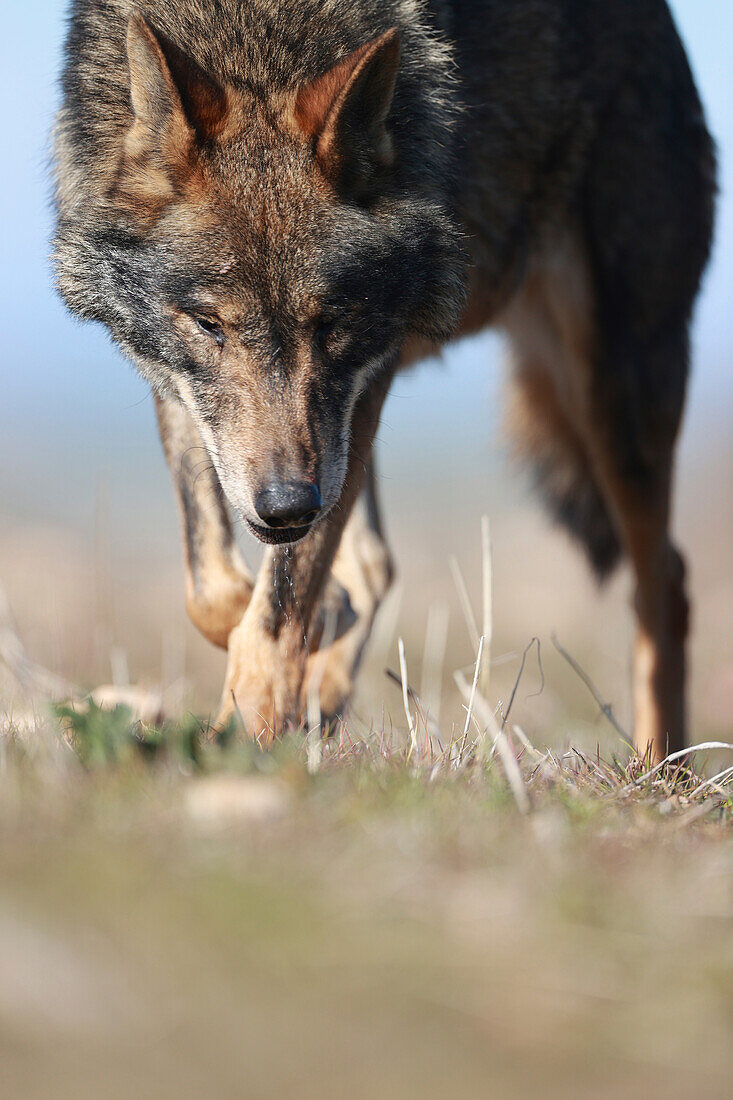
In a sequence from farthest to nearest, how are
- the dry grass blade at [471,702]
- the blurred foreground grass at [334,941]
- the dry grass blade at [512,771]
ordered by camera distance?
the dry grass blade at [471,702], the dry grass blade at [512,771], the blurred foreground grass at [334,941]

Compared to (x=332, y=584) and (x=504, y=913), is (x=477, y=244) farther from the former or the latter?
(x=504, y=913)

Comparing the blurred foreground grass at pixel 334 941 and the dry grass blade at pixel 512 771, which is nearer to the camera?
the blurred foreground grass at pixel 334 941

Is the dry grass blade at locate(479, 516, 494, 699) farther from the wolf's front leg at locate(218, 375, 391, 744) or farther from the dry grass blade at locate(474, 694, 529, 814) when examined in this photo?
the dry grass blade at locate(474, 694, 529, 814)

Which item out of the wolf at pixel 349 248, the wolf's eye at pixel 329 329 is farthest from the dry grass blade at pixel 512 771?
the wolf's eye at pixel 329 329

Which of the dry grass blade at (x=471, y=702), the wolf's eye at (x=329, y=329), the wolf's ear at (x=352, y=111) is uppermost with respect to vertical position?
the wolf's ear at (x=352, y=111)

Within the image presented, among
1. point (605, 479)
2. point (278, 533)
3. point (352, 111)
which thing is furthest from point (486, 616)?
point (605, 479)

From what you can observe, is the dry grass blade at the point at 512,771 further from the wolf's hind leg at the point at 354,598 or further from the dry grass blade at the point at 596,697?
the wolf's hind leg at the point at 354,598

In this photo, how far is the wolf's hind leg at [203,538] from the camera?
12.5ft

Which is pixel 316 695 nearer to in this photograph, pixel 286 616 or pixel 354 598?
pixel 286 616

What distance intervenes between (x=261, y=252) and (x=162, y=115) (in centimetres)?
48

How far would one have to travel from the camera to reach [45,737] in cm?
213

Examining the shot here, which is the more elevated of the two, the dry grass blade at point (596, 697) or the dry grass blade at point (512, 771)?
the dry grass blade at point (512, 771)

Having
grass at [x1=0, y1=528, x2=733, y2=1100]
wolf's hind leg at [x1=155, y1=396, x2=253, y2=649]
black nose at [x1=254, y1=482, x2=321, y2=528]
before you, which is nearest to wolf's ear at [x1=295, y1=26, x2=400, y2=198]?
black nose at [x1=254, y1=482, x2=321, y2=528]

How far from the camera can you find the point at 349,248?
120 inches
